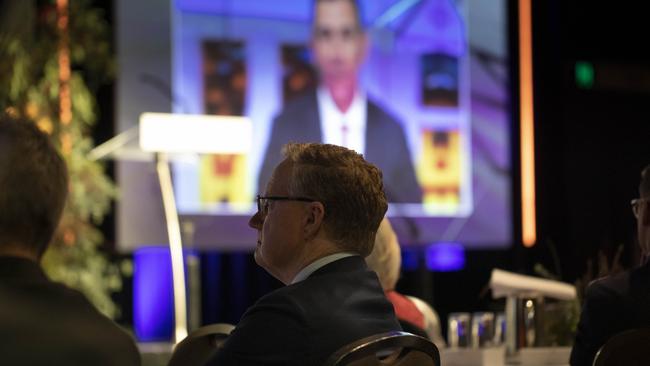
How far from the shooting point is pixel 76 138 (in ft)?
19.5

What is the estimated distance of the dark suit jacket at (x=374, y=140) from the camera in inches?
253

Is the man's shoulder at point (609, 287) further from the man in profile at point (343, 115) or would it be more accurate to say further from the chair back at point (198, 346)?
the man in profile at point (343, 115)

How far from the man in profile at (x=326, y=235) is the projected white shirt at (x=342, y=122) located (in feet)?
14.5

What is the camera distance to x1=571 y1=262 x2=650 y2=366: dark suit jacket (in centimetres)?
259

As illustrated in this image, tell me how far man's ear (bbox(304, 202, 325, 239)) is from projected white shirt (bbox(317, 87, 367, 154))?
446 centimetres

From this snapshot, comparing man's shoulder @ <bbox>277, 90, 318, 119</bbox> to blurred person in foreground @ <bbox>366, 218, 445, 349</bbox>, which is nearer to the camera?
blurred person in foreground @ <bbox>366, 218, 445, 349</bbox>

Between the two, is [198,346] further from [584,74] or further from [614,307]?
[584,74]

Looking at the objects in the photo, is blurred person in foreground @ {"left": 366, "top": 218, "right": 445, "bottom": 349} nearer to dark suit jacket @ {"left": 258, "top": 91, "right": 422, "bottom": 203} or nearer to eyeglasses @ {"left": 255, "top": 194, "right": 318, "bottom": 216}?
eyeglasses @ {"left": 255, "top": 194, "right": 318, "bottom": 216}

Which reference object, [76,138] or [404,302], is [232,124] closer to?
[76,138]

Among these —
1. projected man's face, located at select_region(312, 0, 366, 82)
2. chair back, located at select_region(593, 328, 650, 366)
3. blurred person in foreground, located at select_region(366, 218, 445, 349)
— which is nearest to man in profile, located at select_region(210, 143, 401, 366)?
chair back, located at select_region(593, 328, 650, 366)

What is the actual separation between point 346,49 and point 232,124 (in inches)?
59.1

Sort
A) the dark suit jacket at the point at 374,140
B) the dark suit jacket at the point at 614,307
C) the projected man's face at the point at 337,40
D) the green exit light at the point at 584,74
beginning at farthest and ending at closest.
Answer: the green exit light at the point at 584,74 < the projected man's face at the point at 337,40 < the dark suit jacket at the point at 374,140 < the dark suit jacket at the point at 614,307

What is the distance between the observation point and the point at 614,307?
8.55 ft

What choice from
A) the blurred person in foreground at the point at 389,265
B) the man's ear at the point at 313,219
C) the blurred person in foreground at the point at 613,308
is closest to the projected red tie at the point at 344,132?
the blurred person in foreground at the point at 389,265
